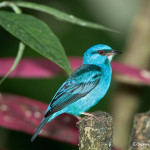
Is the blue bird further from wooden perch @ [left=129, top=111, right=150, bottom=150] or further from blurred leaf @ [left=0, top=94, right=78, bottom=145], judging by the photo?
wooden perch @ [left=129, top=111, right=150, bottom=150]

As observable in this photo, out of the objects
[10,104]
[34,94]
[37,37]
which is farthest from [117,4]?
[37,37]

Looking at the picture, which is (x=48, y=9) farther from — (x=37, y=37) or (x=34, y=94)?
(x=34, y=94)

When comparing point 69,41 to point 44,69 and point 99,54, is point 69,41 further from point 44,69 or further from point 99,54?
point 99,54

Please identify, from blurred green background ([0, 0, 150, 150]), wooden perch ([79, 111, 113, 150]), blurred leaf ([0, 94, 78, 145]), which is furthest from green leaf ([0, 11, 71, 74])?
blurred green background ([0, 0, 150, 150])

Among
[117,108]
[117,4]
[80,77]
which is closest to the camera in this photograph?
[80,77]

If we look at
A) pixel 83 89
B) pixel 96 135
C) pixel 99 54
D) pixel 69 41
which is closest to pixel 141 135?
pixel 96 135
